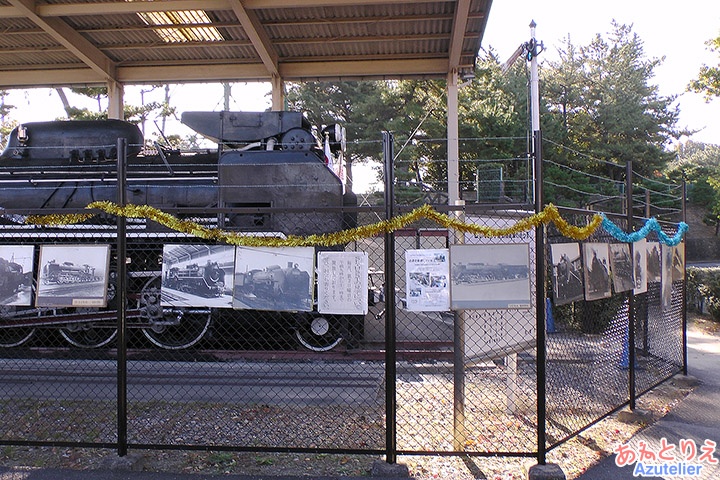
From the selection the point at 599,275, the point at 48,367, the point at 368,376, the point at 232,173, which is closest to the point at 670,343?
the point at 599,275

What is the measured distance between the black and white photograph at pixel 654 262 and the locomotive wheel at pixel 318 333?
370 cm

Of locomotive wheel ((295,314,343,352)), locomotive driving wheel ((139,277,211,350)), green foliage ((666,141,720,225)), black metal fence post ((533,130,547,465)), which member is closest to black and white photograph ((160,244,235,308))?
black metal fence post ((533,130,547,465))

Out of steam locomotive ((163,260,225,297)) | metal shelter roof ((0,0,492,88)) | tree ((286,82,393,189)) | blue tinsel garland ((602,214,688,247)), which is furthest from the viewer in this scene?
tree ((286,82,393,189))

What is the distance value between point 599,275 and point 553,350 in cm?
356

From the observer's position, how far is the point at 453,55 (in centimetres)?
1141

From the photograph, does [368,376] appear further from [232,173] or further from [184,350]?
[232,173]

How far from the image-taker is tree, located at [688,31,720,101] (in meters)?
15.0

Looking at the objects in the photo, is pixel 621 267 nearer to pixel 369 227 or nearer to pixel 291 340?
pixel 369 227

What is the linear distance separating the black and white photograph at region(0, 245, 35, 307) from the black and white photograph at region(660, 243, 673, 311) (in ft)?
20.1

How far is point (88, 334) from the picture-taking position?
7418mm

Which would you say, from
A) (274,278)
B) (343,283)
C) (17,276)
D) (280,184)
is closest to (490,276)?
(343,283)

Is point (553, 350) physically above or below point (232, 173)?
below

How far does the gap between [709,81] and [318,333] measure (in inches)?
582

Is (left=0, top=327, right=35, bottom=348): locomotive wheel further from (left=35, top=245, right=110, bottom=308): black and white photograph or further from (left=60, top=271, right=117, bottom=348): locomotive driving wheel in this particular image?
(left=35, top=245, right=110, bottom=308): black and white photograph
